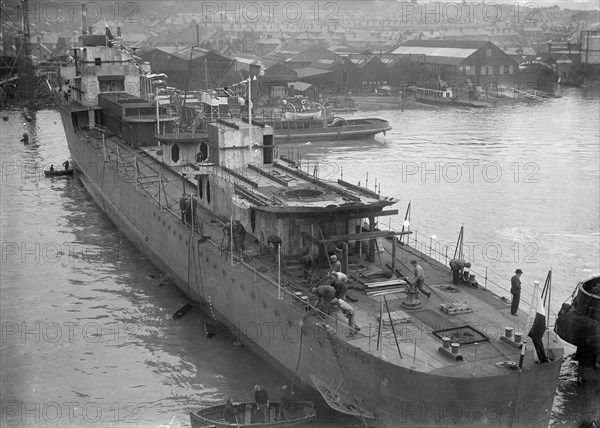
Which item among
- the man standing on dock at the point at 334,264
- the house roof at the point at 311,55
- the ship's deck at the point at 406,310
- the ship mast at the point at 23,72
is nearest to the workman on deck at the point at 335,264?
the man standing on dock at the point at 334,264

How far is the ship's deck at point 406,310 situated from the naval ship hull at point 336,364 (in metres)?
0.27

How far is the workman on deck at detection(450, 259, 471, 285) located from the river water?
1618 mm

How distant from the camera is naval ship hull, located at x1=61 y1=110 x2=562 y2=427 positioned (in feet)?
55.2

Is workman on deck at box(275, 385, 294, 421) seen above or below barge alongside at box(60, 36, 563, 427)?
below

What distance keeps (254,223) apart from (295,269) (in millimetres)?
2942

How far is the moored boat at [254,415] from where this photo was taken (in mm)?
18328

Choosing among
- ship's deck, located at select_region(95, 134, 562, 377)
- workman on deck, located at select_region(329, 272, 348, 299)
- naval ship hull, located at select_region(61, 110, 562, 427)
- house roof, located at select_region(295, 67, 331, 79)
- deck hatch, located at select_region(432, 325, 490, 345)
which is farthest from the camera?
house roof, located at select_region(295, 67, 331, 79)

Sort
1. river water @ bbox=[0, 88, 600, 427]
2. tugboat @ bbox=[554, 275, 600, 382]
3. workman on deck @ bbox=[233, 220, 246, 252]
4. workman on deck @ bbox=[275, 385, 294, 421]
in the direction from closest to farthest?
workman on deck @ bbox=[275, 385, 294, 421] < river water @ bbox=[0, 88, 600, 427] < tugboat @ bbox=[554, 275, 600, 382] < workman on deck @ bbox=[233, 220, 246, 252]

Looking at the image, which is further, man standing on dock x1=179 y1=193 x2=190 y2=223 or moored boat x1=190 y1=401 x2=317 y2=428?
man standing on dock x1=179 y1=193 x2=190 y2=223

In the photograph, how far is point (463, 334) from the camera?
61.1 feet

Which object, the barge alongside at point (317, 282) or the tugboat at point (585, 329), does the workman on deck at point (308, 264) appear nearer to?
the barge alongside at point (317, 282)

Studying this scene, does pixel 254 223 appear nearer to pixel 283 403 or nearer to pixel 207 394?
pixel 207 394

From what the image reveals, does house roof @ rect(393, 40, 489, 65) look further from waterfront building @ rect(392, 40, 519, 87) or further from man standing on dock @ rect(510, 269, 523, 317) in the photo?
man standing on dock @ rect(510, 269, 523, 317)

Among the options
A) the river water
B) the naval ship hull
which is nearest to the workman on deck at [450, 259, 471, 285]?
the river water
